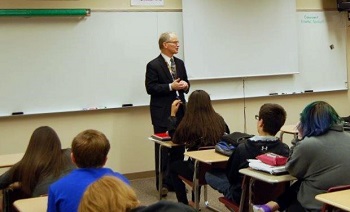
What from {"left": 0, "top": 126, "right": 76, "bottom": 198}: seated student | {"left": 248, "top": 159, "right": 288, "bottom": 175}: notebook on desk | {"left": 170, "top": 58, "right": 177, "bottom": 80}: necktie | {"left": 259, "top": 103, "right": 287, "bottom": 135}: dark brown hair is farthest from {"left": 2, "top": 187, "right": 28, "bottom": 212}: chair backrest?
{"left": 170, "top": 58, "right": 177, "bottom": 80}: necktie

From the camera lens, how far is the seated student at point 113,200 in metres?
1.55

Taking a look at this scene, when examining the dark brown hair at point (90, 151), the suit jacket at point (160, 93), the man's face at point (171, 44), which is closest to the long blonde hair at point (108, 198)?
the dark brown hair at point (90, 151)

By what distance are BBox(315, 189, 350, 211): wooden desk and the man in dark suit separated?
291cm

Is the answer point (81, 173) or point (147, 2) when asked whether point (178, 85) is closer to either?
point (147, 2)

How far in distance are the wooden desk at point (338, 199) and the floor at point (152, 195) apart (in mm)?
2257

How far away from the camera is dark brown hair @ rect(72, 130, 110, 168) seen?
101 inches

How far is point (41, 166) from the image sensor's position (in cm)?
327

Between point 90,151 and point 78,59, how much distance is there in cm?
341

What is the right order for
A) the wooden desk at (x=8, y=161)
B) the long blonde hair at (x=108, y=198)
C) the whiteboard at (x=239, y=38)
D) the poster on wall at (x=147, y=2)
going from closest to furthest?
the long blonde hair at (x=108, y=198), the wooden desk at (x=8, y=161), the poster on wall at (x=147, y=2), the whiteboard at (x=239, y=38)

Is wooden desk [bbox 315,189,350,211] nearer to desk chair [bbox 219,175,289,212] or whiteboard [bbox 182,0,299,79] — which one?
desk chair [bbox 219,175,289,212]

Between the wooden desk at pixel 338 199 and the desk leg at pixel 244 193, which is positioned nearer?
the wooden desk at pixel 338 199

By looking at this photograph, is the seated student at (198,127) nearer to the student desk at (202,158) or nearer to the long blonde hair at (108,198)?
the student desk at (202,158)

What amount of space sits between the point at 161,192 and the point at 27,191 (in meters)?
2.17

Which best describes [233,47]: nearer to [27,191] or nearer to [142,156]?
[142,156]
